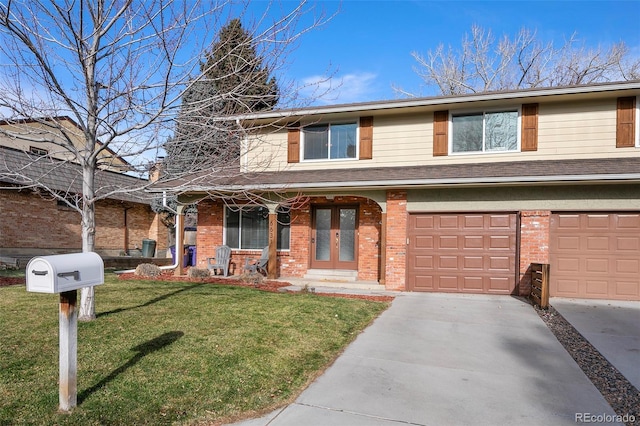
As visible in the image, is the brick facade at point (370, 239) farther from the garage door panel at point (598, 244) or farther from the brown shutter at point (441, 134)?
the brown shutter at point (441, 134)

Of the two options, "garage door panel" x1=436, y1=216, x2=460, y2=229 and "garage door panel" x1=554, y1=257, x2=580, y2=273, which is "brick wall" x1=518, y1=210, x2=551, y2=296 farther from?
"garage door panel" x1=436, y1=216, x2=460, y2=229

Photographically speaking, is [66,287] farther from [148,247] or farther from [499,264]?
[148,247]

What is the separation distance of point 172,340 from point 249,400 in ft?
6.03

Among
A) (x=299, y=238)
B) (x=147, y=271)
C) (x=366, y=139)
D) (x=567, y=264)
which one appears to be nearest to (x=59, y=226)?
(x=147, y=271)

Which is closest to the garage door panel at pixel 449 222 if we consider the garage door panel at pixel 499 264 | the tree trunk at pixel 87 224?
the garage door panel at pixel 499 264

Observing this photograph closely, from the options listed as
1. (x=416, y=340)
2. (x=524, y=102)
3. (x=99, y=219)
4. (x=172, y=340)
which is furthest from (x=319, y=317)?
(x=99, y=219)

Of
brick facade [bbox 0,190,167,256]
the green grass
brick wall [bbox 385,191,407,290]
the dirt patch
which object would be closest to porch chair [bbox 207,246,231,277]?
the dirt patch

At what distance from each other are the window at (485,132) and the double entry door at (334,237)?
3.45 meters

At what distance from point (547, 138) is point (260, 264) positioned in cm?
836

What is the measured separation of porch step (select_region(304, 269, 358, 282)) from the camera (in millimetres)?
11312

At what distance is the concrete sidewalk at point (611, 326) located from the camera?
497 cm

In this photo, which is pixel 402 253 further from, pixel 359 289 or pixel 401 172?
pixel 401 172

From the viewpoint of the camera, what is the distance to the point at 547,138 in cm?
1003

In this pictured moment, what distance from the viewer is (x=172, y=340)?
4977 millimetres
